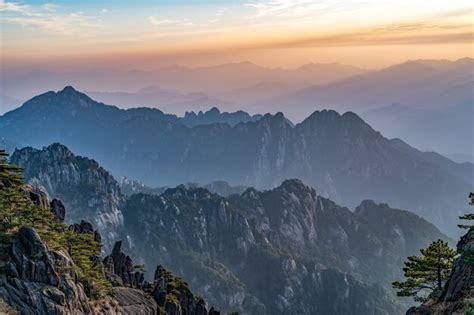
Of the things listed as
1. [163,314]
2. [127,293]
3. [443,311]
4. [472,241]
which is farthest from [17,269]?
[472,241]

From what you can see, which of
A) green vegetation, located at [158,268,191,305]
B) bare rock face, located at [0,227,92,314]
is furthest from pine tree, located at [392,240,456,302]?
green vegetation, located at [158,268,191,305]

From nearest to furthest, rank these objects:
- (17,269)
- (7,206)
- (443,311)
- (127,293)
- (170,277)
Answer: (443,311), (17,269), (7,206), (127,293), (170,277)

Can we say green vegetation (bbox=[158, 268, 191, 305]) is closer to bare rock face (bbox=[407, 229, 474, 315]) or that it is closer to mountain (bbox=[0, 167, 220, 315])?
mountain (bbox=[0, 167, 220, 315])

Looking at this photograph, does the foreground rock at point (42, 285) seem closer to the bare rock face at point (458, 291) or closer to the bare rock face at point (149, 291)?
the bare rock face at point (149, 291)

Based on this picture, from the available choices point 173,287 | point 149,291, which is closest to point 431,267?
point 149,291

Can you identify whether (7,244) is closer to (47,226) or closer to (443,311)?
(47,226)

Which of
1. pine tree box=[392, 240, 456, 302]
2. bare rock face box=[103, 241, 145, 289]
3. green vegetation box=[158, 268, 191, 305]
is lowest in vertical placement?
green vegetation box=[158, 268, 191, 305]
